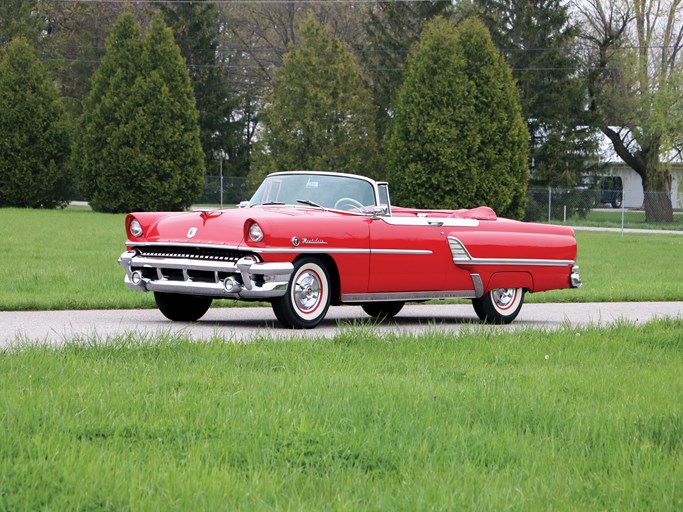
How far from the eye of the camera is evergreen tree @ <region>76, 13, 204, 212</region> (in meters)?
43.7

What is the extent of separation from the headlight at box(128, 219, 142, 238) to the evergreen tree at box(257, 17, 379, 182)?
32664 mm

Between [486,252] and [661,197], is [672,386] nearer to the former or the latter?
[486,252]

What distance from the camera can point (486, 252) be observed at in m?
12.6

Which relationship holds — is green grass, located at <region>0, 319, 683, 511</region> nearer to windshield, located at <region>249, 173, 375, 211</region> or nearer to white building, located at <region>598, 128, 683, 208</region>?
windshield, located at <region>249, 173, 375, 211</region>

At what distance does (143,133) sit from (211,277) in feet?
110

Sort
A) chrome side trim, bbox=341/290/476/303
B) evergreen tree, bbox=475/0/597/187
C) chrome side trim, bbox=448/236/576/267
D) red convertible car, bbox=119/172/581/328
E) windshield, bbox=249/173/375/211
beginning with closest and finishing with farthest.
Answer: red convertible car, bbox=119/172/581/328 → chrome side trim, bbox=341/290/476/303 → windshield, bbox=249/173/375/211 → chrome side trim, bbox=448/236/576/267 → evergreen tree, bbox=475/0/597/187

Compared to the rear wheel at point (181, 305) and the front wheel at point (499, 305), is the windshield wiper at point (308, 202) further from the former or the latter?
the front wheel at point (499, 305)

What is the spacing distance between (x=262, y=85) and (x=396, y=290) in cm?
5458

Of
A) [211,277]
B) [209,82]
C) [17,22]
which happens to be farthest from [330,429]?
[17,22]

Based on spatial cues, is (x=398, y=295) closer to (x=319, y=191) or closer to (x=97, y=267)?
(x=319, y=191)

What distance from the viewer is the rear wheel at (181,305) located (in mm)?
12141

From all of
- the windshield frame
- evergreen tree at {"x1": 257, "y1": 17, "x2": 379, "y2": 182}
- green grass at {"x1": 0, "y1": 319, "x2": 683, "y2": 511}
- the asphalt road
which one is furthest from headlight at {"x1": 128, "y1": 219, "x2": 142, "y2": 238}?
evergreen tree at {"x1": 257, "y1": 17, "x2": 379, "y2": 182}

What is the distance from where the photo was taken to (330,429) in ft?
19.0

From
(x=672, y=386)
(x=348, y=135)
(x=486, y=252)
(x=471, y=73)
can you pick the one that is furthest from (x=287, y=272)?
(x=348, y=135)
